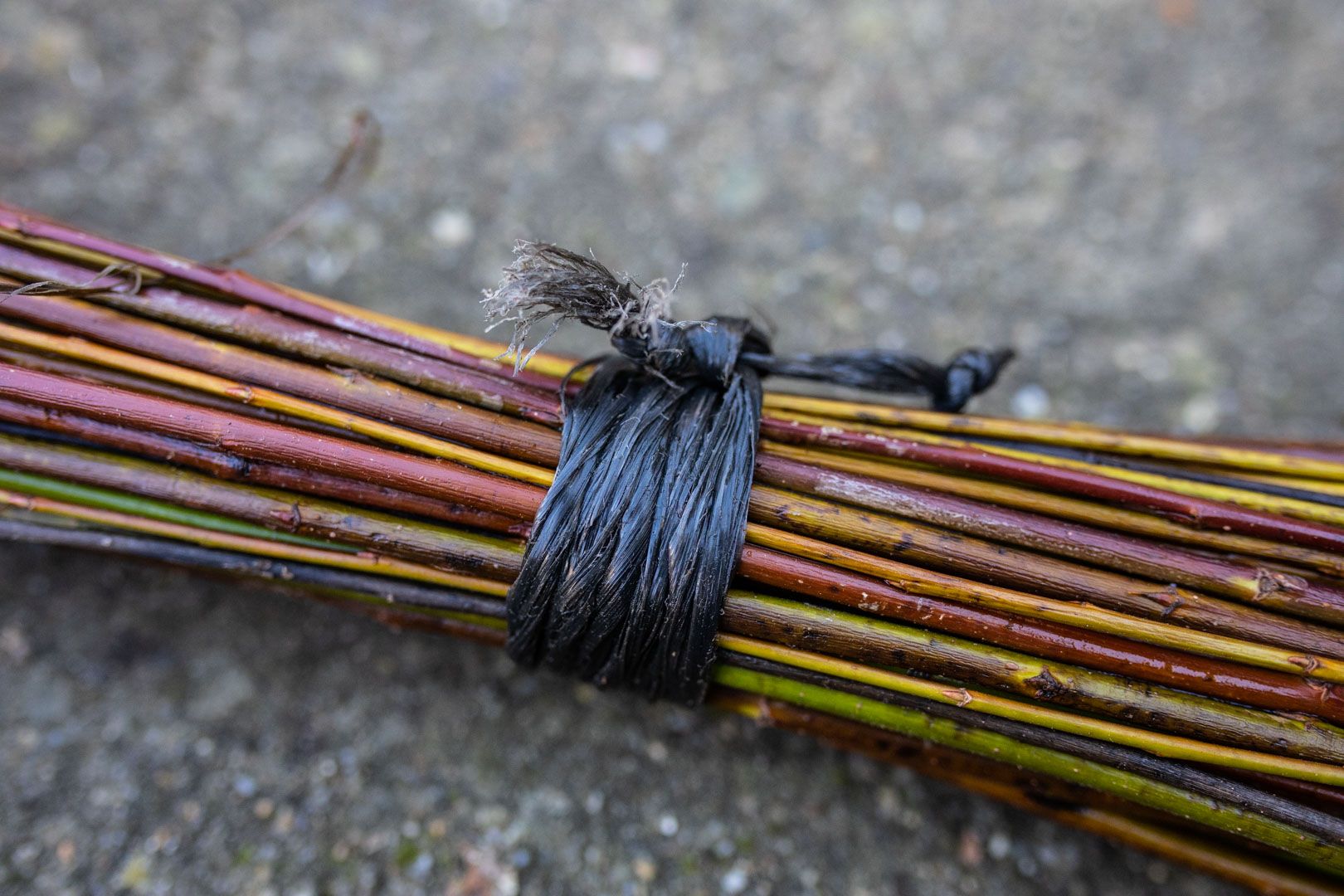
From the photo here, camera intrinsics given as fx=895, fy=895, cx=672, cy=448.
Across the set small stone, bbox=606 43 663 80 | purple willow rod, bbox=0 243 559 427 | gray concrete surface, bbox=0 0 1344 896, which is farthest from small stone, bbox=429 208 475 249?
purple willow rod, bbox=0 243 559 427

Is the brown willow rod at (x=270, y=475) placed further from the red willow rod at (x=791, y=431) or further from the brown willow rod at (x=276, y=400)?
the red willow rod at (x=791, y=431)

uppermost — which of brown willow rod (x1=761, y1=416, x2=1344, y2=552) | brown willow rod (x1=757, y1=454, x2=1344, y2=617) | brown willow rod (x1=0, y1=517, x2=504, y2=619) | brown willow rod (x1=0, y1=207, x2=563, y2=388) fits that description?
brown willow rod (x1=761, y1=416, x2=1344, y2=552)

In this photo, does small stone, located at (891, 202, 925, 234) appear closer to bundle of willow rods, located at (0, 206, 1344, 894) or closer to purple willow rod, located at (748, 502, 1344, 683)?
bundle of willow rods, located at (0, 206, 1344, 894)

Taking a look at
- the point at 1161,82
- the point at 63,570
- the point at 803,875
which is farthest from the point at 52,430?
the point at 1161,82

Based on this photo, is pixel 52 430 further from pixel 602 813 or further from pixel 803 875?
pixel 803 875

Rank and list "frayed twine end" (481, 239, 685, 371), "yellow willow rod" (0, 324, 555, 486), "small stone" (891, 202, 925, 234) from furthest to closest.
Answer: "small stone" (891, 202, 925, 234) → "yellow willow rod" (0, 324, 555, 486) → "frayed twine end" (481, 239, 685, 371)

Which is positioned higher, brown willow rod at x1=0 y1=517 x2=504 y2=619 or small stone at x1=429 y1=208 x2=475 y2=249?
small stone at x1=429 y1=208 x2=475 y2=249

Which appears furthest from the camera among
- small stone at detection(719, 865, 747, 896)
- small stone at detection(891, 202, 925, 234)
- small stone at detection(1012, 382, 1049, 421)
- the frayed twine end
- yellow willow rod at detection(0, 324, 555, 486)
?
small stone at detection(891, 202, 925, 234)
